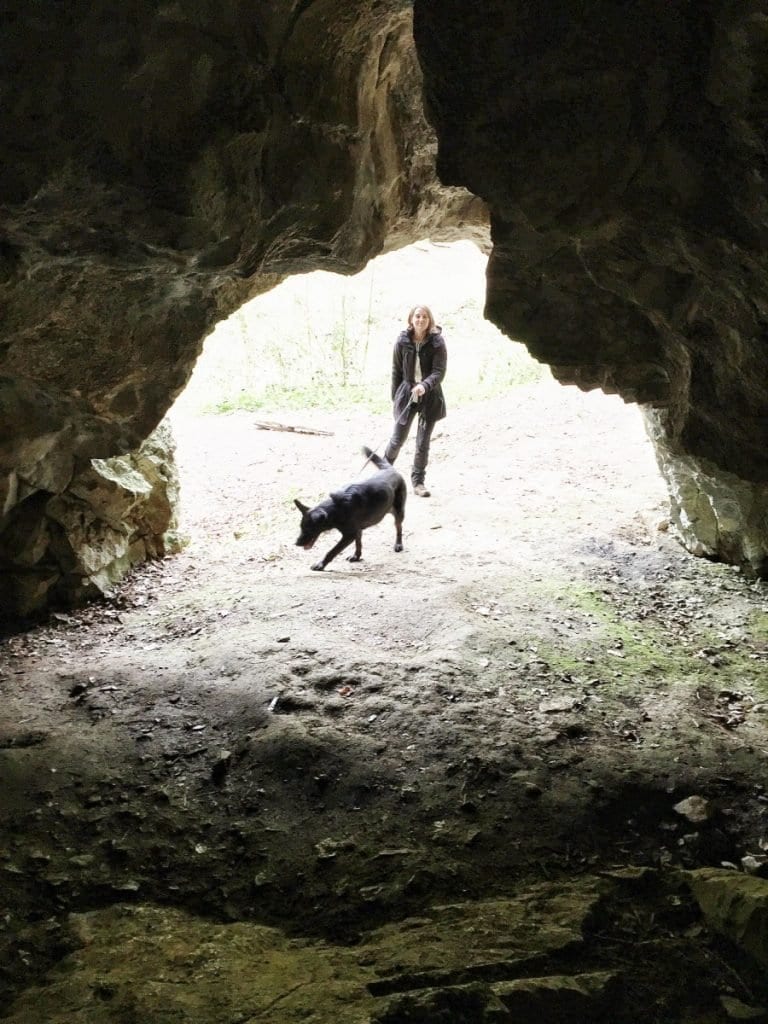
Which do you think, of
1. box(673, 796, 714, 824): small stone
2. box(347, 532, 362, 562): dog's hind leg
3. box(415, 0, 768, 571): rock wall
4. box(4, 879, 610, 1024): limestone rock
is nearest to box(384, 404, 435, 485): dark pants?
box(347, 532, 362, 562): dog's hind leg

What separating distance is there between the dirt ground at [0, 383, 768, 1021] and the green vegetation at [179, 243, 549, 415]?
20.0ft

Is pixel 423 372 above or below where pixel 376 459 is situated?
above

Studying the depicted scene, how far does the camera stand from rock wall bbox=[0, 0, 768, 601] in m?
3.32

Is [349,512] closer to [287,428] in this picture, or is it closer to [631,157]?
[631,157]

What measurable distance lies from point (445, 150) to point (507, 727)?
3215 millimetres

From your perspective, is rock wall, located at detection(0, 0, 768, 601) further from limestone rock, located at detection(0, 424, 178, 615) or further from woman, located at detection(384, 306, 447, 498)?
woman, located at detection(384, 306, 447, 498)

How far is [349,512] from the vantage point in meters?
7.06

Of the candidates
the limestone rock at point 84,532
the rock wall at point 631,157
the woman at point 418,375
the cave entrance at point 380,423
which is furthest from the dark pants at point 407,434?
the rock wall at point 631,157

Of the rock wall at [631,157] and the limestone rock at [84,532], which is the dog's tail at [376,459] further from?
the rock wall at [631,157]

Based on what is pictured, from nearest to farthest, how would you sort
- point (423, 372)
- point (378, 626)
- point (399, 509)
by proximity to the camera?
point (378, 626), point (399, 509), point (423, 372)

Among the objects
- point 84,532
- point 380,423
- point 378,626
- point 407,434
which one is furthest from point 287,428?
point 378,626

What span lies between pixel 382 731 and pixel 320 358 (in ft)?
36.0

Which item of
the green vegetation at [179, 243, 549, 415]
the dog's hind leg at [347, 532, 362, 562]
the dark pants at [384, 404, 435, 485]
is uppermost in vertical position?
the green vegetation at [179, 243, 549, 415]

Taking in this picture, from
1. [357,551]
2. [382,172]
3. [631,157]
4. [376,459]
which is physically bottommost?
[357,551]
